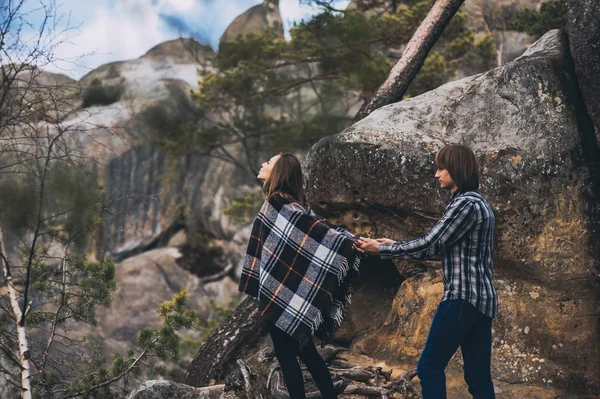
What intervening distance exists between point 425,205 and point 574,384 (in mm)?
1921

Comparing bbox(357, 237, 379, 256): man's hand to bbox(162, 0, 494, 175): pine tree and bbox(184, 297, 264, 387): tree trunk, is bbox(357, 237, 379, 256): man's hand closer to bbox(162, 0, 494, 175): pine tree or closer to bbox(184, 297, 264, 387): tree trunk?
bbox(184, 297, 264, 387): tree trunk

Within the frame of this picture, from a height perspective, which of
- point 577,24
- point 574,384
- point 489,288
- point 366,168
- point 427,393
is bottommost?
point 574,384

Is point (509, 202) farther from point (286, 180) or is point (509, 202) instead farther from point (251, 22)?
point (251, 22)

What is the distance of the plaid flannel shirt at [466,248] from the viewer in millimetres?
4445

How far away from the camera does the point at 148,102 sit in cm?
2533

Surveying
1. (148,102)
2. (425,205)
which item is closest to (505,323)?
(425,205)

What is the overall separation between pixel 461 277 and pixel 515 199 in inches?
89.6

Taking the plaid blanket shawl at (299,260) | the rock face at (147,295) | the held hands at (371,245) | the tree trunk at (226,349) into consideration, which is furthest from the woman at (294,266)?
the rock face at (147,295)

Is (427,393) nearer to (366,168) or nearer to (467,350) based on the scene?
(467,350)

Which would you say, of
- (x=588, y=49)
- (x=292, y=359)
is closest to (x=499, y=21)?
(x=588, y=49)

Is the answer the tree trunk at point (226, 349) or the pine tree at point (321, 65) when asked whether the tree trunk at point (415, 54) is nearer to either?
the tree trunk at point (226, 349)

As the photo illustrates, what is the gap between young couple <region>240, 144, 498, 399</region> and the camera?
4469 millimetres

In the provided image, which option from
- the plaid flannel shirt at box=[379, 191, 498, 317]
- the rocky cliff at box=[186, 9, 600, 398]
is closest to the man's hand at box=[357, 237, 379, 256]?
the plaid flannel shirt at box=[379, 191, 498, 317]

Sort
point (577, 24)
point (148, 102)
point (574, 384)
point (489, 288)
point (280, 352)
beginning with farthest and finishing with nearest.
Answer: point (148, 102)
point (577, 24)
point (574, 384)
point (280, 352)
point (489, 288)
